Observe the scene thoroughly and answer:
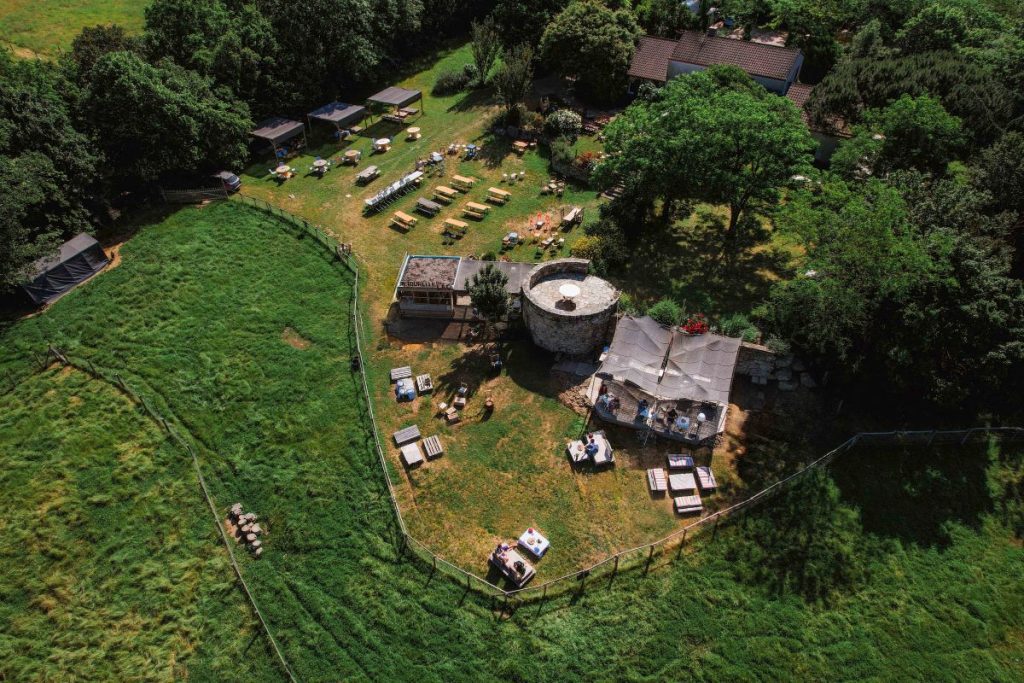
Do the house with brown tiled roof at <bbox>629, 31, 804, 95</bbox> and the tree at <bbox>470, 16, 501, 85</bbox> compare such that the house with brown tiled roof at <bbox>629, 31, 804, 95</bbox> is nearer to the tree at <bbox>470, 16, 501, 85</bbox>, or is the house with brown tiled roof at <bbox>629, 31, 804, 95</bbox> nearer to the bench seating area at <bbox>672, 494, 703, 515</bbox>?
the tree at <bbox>470, 16, 501, 85</bbox>

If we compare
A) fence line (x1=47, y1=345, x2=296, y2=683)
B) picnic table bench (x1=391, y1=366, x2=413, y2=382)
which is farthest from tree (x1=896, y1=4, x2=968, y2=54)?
fence line (x1=47, y1=345, x2=296, y2=683)

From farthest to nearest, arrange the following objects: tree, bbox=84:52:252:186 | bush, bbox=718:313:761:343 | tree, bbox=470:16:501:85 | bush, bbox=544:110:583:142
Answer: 1. tree, bbox=470:16:501:85
2. bush, bbox=544:110:583:142
3. tree, bbox=84:52:252:186
4. bush, bbox=718:313:761:343

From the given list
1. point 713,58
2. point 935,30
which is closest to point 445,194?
point 713,58

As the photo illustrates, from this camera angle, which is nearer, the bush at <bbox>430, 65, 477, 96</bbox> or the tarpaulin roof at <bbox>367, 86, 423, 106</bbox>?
the tarpaulin roof at <bbox>367, 86, 423, 106</bbox>

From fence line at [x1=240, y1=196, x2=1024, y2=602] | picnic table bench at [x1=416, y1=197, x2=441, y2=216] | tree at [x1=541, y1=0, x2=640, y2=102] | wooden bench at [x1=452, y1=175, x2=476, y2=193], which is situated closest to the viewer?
fence line at [x1=240, y1=196, x2=1024, y2=602]

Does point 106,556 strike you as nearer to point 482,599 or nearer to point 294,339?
point 294,339

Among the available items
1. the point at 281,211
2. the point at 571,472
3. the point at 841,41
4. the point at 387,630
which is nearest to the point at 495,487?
the point at 571,472
